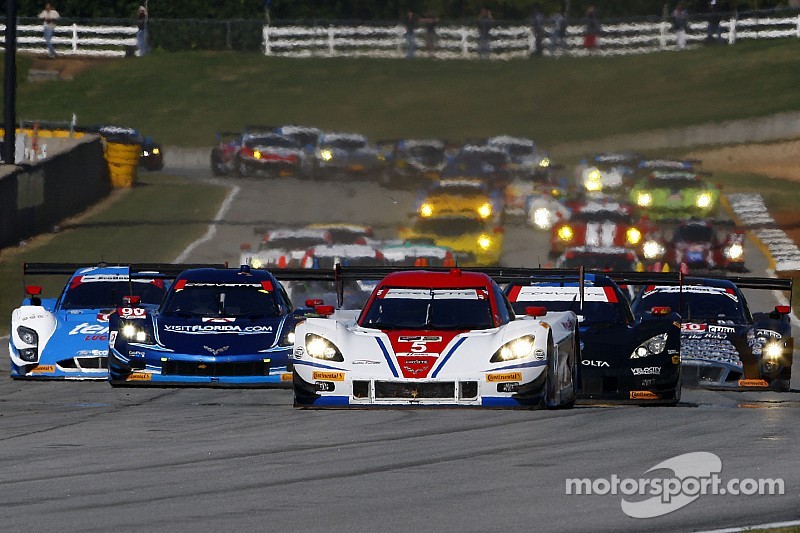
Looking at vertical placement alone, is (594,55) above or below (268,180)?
above

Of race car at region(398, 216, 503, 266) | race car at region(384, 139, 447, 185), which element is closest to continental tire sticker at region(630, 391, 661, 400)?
race car at region(398, 216, 503, 266)

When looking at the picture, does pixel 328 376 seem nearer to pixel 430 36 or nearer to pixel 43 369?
pixel 43 369

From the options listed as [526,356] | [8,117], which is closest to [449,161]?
[8,117]

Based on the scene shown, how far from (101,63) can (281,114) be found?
7.41 meters

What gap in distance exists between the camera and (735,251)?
36.3 metres

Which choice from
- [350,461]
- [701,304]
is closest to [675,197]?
[701,304]

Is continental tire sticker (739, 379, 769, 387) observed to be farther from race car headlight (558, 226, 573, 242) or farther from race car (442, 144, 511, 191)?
race car (442, 144, 511, 191)

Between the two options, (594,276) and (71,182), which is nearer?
(594,276)

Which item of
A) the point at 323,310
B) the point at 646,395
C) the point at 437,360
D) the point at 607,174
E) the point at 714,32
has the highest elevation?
the point at 714,32

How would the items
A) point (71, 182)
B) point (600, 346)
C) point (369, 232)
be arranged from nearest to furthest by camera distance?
point (600, 346) → point (369, 232) → point (71, 182)

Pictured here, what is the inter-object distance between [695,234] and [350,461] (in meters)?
25.6

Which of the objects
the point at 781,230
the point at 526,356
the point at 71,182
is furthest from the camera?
the point at 781,230

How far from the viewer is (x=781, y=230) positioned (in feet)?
147

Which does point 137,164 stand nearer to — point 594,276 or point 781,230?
point 781,230
